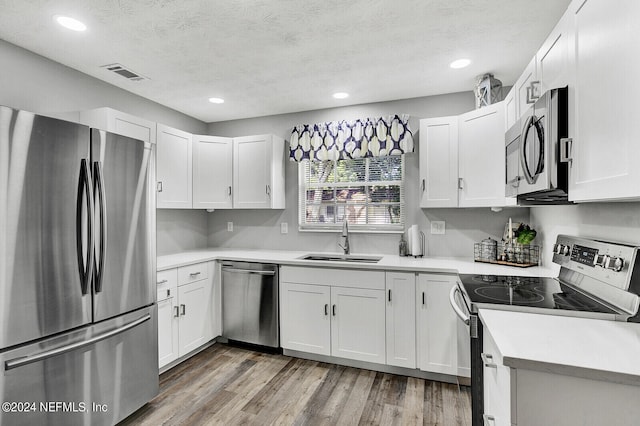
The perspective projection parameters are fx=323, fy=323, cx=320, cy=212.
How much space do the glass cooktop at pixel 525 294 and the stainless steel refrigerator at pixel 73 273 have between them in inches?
79.9

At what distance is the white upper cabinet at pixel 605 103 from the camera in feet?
3.17

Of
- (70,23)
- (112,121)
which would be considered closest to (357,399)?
(112,121)

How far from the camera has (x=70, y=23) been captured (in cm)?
197

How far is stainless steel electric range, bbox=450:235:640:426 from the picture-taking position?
131cm

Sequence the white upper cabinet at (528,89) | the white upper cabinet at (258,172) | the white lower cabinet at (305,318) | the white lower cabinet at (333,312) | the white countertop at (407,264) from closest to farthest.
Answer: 1. the white upper cabinet at (528,89)
2. the white countertop at (407,264)
3. the white lower cabinet at (333,312)
4. the white lower cabinet at (305,318)
5. the white upper cabinet at (258,172)

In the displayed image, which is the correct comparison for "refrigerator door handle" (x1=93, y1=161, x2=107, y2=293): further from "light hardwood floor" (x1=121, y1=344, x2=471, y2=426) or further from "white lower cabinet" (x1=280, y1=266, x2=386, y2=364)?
"white lower cabinet" (x1=280, y1=266, x2=386, y2=364)

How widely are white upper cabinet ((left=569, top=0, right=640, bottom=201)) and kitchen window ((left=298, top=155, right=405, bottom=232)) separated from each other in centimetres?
209

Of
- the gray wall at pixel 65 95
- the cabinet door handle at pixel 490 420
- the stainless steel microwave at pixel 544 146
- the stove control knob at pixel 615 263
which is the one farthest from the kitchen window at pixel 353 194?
the cabinet door handle at pixel 490 420

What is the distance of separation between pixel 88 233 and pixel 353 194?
2447 millimetres

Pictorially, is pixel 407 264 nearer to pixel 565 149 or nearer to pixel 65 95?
pixel 565 149

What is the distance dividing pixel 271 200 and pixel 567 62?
107 inches

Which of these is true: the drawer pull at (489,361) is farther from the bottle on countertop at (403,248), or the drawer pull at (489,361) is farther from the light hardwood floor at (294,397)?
the bottle on countertop at (403,248)

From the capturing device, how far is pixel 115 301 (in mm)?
1946

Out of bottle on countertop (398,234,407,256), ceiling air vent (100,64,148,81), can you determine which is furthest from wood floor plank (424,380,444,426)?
ceiling air vent (100,64,148,81)
